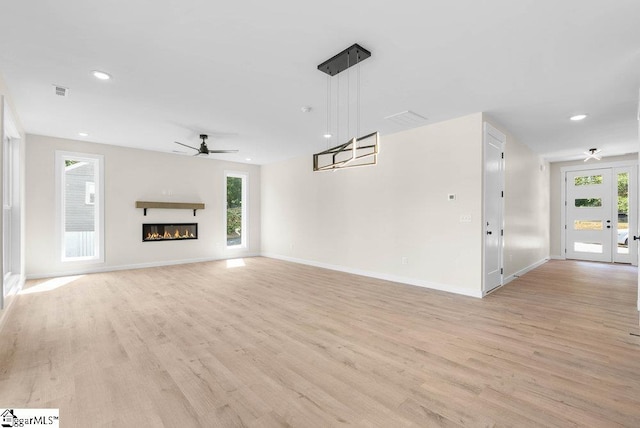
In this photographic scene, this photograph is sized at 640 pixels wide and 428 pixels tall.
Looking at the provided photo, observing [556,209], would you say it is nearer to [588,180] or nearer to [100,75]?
[588,180]

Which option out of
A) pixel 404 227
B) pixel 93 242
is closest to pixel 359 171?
pixel 404 227

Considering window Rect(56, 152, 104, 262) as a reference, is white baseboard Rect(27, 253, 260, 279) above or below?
below

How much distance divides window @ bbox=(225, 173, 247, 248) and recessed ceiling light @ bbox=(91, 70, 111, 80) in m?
5.25

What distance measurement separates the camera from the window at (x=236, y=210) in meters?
8.62

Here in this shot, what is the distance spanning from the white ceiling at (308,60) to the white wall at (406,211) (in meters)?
0.59

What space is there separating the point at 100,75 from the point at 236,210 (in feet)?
18.9

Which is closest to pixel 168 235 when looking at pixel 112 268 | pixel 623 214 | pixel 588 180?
pixel 112 268

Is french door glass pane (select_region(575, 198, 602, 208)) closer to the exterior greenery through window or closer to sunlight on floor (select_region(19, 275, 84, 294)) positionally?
the exterior greenery through window

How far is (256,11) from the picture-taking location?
2219 millimetres

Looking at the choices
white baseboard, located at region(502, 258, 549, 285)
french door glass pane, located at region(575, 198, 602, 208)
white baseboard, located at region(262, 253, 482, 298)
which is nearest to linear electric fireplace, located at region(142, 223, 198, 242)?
white baseboard, located at region(262, 253, 482, 298)

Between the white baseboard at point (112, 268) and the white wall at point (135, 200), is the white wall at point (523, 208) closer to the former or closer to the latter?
the white wall at point (135, 200)

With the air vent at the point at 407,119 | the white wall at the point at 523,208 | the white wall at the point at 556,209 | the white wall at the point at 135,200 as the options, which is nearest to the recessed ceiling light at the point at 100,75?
the air vent at the point at 407,119

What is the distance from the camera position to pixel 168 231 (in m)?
7.30

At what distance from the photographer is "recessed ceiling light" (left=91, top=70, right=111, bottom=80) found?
124 inches
